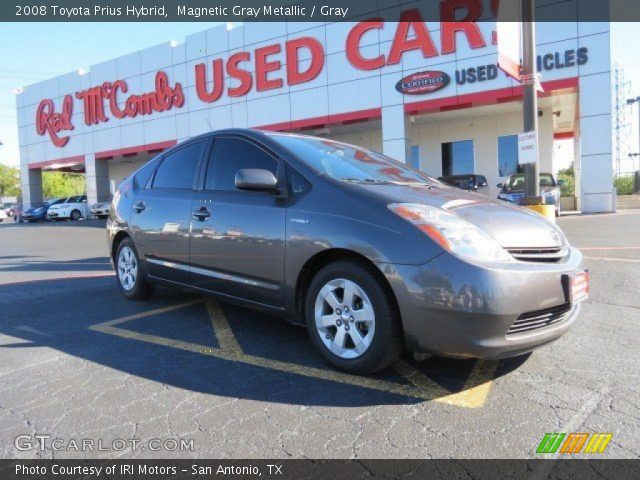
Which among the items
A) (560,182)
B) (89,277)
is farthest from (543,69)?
(89,277)

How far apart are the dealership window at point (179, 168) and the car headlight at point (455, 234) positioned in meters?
2.27

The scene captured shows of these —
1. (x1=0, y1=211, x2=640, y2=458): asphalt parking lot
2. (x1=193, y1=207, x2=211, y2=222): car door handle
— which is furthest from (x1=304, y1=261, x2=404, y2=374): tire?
(x1=193, y1=207, x2=211, y2=222): car door handle

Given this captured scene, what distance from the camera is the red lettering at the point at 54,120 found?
1244 inches

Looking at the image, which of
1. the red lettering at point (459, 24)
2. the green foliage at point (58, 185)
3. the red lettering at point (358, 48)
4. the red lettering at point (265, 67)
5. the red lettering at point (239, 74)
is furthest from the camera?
the green foliage at point (58, 185)

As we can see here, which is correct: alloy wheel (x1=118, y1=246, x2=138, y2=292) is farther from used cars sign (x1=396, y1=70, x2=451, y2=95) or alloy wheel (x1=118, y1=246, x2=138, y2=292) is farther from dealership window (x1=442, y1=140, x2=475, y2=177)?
dealership window (x1=442, y1=140, x2=475, y2=177)

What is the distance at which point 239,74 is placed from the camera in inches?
959

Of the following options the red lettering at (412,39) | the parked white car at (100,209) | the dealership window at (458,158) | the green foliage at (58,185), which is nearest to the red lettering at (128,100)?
the parked white car at (100,209)

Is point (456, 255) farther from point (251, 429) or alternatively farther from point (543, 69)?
point (543, 69)

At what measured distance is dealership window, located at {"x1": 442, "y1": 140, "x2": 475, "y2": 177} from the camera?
24453 millimetres

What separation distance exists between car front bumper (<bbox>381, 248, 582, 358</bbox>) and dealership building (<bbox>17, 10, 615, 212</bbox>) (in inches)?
675

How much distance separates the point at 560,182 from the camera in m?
17.5

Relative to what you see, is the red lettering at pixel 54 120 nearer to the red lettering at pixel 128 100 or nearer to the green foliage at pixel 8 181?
the red lettering at pixel 128 100

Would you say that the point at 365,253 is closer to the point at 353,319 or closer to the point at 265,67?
the point at 353,319
